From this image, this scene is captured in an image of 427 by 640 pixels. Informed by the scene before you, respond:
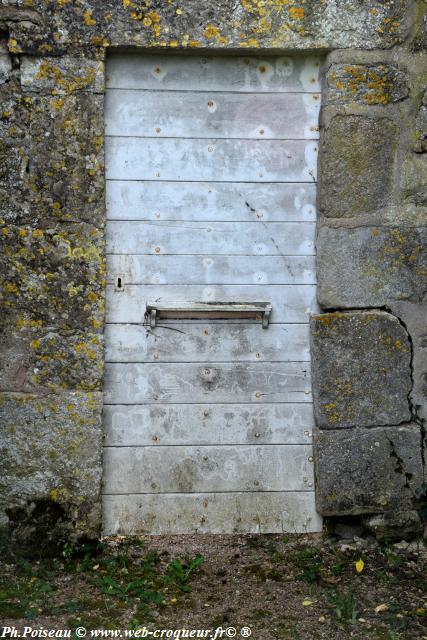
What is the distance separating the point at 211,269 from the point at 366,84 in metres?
1.12

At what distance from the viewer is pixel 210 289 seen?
348 cm

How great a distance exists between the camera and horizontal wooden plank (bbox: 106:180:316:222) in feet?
11.3

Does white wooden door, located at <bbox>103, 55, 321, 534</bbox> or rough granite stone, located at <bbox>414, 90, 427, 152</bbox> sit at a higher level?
rough granite stone, located at <bbox>414, 90, 427, 152</bbox>

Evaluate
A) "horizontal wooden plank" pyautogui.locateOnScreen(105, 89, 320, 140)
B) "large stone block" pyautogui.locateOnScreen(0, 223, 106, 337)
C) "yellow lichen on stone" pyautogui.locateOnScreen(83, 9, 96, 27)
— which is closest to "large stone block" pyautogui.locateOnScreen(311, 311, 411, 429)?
"horizontal wooden plank" pyautogui.locateOnScreen(105, 89, 320, 140)

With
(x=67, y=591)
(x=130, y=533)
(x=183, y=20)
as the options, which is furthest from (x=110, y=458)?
(x=183, y=20)

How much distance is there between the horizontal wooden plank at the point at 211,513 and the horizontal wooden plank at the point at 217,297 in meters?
0.86

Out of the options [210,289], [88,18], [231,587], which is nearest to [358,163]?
[210,289]

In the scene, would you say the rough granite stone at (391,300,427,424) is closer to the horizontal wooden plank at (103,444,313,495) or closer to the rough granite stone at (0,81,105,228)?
the horizontal wooden plank at (103,444,313,495)

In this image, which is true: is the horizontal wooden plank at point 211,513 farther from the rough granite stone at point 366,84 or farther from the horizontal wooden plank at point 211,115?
the rough granite stone at point 366,84

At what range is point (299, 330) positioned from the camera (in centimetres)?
351

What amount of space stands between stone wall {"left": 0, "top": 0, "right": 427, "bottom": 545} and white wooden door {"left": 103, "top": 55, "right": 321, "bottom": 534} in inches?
4.9

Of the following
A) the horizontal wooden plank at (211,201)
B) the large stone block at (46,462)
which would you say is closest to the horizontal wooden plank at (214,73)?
the horizontal wooden plank at (211,201)

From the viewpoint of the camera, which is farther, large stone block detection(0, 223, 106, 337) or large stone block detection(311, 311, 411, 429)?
large stone block detection(311, 311, 411, 429)

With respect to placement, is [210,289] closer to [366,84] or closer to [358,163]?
[358,163]
